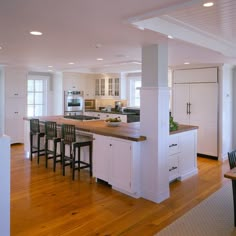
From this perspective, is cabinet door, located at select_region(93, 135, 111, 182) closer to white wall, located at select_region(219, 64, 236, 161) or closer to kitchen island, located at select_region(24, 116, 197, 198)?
kitchen island, located at select_region(24, 116, 197, 198)

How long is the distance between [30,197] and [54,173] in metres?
1.16

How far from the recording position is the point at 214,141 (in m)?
6.24

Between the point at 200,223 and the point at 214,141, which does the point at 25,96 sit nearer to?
the point at 214,141

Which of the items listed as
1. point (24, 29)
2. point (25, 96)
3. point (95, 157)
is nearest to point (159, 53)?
point (24, 29)

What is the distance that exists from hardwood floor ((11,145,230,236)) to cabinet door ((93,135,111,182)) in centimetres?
22

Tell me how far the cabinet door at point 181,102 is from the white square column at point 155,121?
3053mm

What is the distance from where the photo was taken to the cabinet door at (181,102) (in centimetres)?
668

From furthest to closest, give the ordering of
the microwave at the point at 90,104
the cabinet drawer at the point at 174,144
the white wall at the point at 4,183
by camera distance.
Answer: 1. the microwave at the point at 90,104
2. the cabinet drawer at the point at 174,144
3. the white wall at the point at 4,183

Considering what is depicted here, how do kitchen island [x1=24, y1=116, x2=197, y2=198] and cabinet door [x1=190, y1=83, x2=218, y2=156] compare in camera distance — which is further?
cabinet door [x1=190, y1=83, x2=218, y2=156]

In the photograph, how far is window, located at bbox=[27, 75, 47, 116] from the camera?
26.8ft

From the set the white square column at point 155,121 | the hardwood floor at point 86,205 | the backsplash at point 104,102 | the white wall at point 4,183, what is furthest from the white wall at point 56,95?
the white wall at point 4,183

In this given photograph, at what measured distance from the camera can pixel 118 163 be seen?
13.4 feet

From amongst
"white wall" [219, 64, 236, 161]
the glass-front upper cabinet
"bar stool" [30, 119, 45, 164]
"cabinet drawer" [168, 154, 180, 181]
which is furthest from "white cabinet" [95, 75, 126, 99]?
"cabinet drawer" [168, 154, 180, 181]

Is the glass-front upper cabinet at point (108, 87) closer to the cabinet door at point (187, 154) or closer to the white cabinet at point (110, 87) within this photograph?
the white cabinet at point (110, 87)
